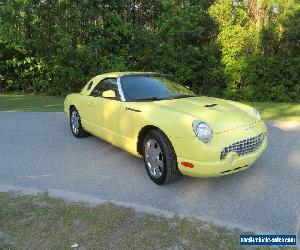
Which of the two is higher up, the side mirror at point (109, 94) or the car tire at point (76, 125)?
the side mirror at point (109, 94)

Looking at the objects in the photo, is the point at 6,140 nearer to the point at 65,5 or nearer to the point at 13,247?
the point at 13,247

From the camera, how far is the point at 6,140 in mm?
7172

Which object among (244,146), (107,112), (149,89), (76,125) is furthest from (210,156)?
(76,125)

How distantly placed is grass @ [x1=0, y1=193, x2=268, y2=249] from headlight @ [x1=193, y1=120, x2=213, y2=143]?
101 centimetres

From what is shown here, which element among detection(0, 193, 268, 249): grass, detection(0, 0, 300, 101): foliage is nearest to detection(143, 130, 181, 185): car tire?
detection(0, 193, 268, 249): grass

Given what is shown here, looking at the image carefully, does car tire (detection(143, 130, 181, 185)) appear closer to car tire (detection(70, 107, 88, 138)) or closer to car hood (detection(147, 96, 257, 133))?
car hood (detection(147, 96, 257, 133))

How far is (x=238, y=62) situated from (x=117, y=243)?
42.1ft

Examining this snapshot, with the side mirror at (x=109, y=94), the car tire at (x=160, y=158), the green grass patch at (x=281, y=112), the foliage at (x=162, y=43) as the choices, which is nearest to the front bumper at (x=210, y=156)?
the car tire at (x=160, y=158)

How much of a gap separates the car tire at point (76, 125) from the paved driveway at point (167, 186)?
0.14 m

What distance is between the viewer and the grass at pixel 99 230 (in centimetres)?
324

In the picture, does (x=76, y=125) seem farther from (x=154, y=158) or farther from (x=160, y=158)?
(x=160, y=158)

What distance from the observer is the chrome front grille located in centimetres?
420

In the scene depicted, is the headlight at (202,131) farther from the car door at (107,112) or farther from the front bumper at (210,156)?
the car door at (107,112)

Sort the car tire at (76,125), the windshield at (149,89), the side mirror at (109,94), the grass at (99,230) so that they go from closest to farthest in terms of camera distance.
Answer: the grass at (99,230), the windshield at (149,89), the side mirror at (109,94), the car tire at (76,125)
